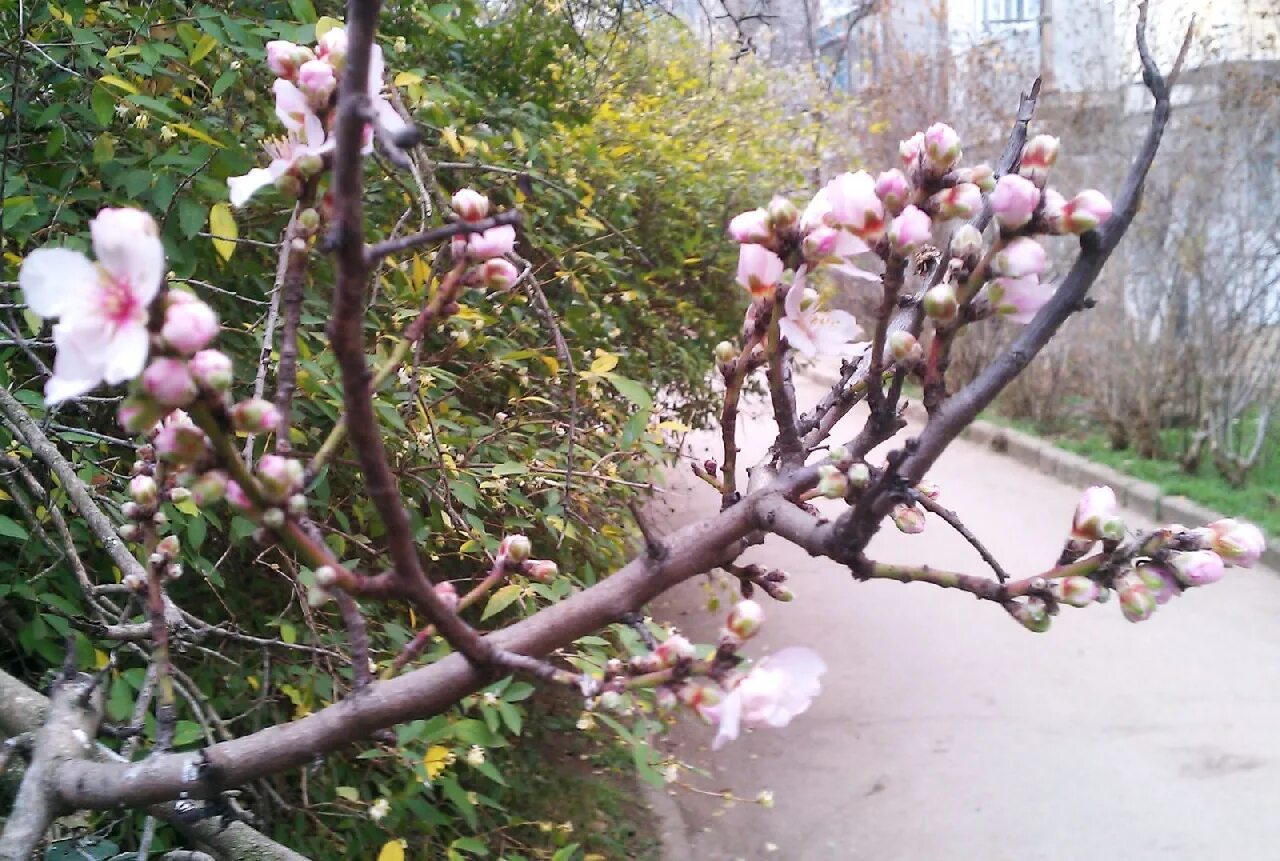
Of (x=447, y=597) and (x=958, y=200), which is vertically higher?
(x=958, y=200)

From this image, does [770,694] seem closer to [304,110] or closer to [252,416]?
[252,416]

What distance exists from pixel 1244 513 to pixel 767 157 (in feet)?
13.1

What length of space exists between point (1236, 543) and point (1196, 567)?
1.6 inches

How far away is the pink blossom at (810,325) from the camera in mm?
730

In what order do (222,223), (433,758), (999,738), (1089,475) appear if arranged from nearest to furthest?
(222,223)
(433,758)
(999,738)
(1089,475)

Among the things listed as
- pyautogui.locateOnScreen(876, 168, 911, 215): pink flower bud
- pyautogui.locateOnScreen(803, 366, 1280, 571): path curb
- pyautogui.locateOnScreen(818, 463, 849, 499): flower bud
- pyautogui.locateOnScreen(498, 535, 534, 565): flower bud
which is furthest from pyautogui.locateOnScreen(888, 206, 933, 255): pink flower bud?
pyautogui.locateOnScreen(803, 366, 1280, 571): path curb

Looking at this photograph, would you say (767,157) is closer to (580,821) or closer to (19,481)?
(580,821)

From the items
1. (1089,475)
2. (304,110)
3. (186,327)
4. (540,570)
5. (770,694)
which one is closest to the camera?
(186,327)

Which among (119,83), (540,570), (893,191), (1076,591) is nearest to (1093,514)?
(1076,591)

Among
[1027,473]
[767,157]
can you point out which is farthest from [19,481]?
[1027,473]

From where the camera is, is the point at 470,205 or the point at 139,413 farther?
the point at 470,205

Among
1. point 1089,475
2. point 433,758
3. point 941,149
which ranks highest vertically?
point 941,149

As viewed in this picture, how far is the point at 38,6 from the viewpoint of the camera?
2033 millimetres

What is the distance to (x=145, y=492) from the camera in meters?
0.81
